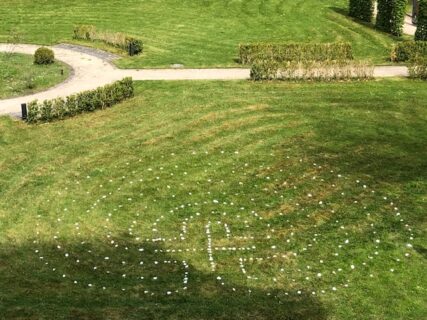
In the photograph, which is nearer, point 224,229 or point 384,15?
point 224,229

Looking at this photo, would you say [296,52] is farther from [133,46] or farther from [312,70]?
[133,46]

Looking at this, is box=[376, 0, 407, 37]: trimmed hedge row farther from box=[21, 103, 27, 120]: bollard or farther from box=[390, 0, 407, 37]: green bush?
box=[21, 103, 27, 120]: bollard

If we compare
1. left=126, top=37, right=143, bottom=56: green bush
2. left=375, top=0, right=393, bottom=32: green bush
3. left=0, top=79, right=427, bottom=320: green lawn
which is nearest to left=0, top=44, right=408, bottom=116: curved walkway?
left=126, top=37, right=143, bottom=56: green bush

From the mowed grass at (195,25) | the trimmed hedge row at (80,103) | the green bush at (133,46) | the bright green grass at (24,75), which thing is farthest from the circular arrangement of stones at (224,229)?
the green bush at (133,46)

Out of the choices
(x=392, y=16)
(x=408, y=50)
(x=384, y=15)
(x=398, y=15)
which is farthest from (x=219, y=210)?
(x=384, y=15)

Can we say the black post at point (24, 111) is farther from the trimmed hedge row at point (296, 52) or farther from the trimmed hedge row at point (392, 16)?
the trimmed hedge row at point (392, 16)

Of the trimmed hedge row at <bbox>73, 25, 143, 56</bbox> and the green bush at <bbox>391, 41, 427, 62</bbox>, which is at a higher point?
the trimmed hedge row at <bbox>73, 25, 143, 56</bbox>
